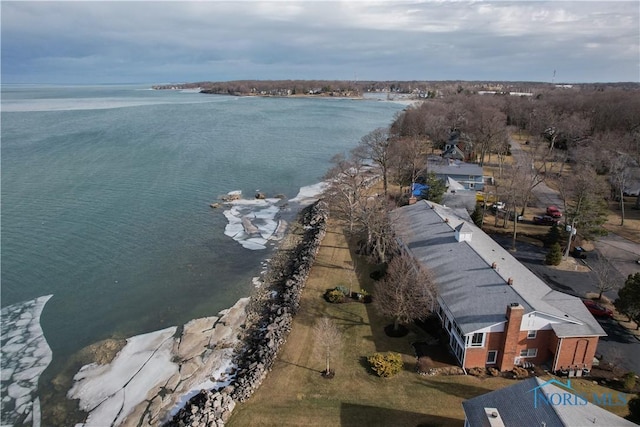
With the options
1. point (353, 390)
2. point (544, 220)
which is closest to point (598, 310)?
point (353, 390)

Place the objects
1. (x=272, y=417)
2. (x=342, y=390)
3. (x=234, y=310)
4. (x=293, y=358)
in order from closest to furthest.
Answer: (x=272, y=417)
(x=342, y=390)
(x=293, y=358)
(x=234, y=310)

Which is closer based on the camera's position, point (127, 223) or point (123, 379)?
point (123, 379)

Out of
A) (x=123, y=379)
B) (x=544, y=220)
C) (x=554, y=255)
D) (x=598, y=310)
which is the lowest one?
(x=123, y=379)

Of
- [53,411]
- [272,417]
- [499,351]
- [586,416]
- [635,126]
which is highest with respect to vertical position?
[635,126]

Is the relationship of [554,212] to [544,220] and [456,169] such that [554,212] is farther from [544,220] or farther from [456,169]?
[456,169]

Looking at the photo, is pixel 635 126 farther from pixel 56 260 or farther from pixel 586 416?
pixel 56 260

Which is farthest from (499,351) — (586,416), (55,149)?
(55,149)
